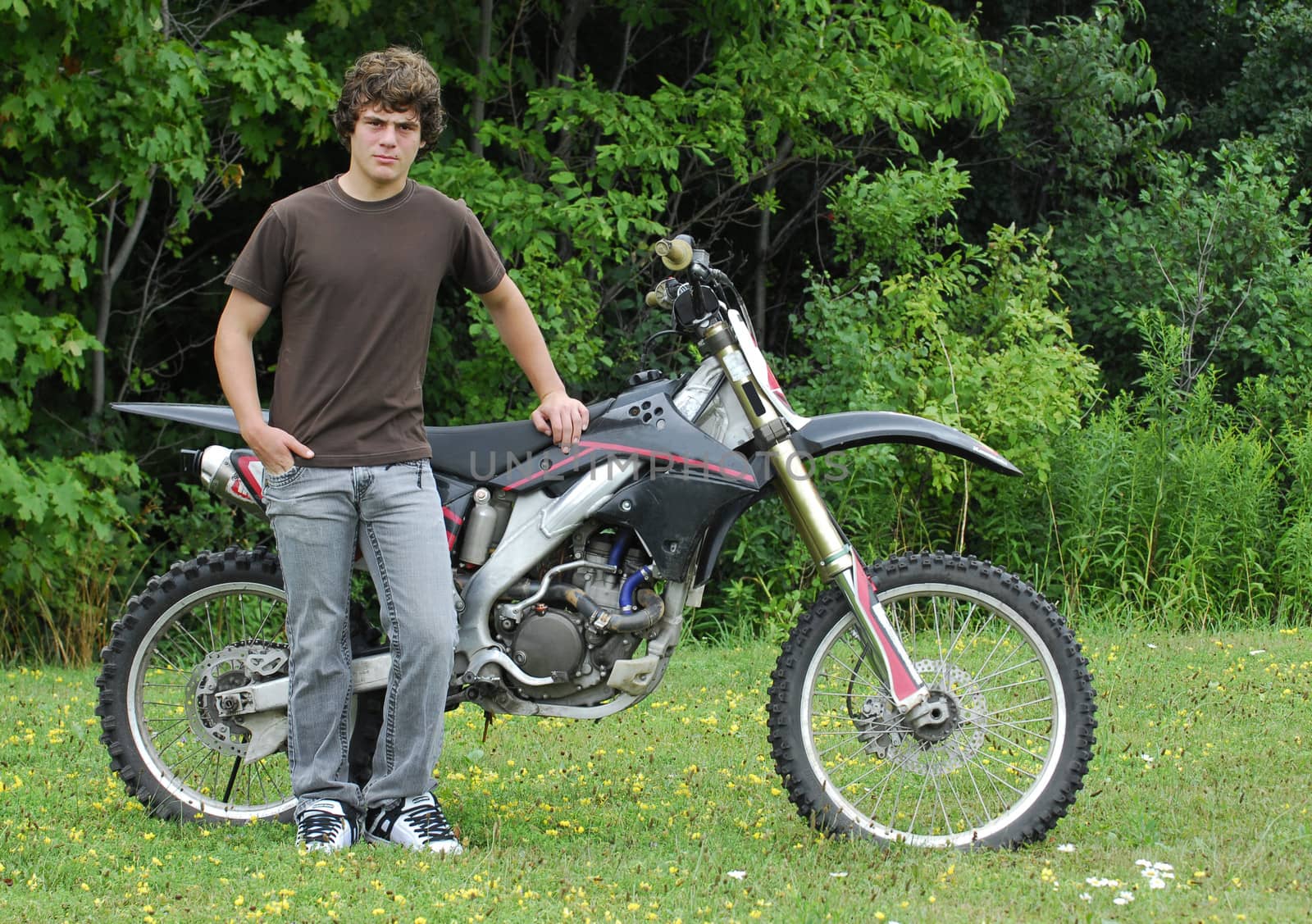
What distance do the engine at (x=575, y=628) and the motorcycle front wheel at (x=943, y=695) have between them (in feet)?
1.45

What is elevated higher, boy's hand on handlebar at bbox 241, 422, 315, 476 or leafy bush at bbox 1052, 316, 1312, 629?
boy's hand on handlebar at bbox 241, 422, 315, 476

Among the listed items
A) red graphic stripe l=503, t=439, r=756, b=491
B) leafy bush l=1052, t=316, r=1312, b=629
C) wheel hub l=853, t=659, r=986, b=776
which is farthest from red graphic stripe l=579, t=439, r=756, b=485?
leafy bush l=1052, t=316, r=1312, b=629

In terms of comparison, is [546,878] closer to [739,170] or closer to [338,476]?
[338,476]

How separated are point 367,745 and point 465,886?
67 cm

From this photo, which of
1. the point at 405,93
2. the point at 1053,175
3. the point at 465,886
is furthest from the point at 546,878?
the point at 1053,175

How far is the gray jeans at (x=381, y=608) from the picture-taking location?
3545 millimetres

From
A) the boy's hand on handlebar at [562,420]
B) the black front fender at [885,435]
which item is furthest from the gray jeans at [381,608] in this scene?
the black front fender at [885,435]

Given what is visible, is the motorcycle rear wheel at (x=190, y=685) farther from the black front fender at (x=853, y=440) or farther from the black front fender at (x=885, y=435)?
the black front fender at (x=885, y=435)

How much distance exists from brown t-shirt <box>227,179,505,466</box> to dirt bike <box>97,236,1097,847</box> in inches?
9.9

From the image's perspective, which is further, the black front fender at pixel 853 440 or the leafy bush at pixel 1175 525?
the leafy bush at pixel 1175 525

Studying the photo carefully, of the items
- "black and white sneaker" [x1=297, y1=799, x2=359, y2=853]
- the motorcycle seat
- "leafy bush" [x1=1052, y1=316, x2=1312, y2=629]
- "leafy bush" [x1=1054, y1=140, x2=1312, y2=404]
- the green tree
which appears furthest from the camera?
"leafy bush" [x1=1054, y1=140, x2=1312, y2=404]

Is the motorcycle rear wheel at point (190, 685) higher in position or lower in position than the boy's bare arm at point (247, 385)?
lower

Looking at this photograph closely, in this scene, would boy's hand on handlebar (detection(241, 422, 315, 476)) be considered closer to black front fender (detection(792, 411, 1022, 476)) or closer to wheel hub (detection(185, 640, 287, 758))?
wheel hub (detection(185, 640, 287, 758))

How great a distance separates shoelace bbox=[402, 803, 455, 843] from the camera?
11.9 feet
